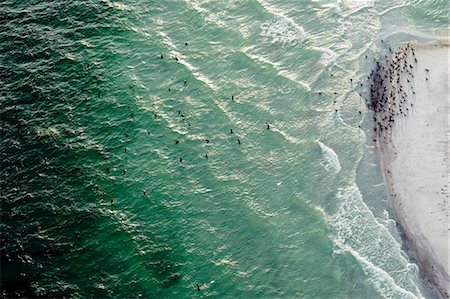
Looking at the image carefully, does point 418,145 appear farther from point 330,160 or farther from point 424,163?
point 330,160

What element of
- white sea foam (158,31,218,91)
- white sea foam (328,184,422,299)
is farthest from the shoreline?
white sea foam (158,31,218,91)

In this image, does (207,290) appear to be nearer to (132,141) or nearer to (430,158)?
(132,141)

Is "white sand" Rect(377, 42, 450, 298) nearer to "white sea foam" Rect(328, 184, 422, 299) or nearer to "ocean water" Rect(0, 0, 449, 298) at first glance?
"ocean water" Rect(0, 0, 449, 298)

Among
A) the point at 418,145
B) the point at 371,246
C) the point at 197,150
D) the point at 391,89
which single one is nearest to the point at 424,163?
the point at 418,145

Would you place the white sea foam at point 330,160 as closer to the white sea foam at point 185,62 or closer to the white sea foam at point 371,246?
the white sea foam at point 371,246

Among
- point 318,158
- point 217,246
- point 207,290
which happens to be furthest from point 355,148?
point 207,290

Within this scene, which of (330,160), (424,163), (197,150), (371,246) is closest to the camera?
(371,246)

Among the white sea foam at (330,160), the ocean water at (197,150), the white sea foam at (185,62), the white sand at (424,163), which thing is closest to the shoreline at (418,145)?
the white sand at (424,163)
